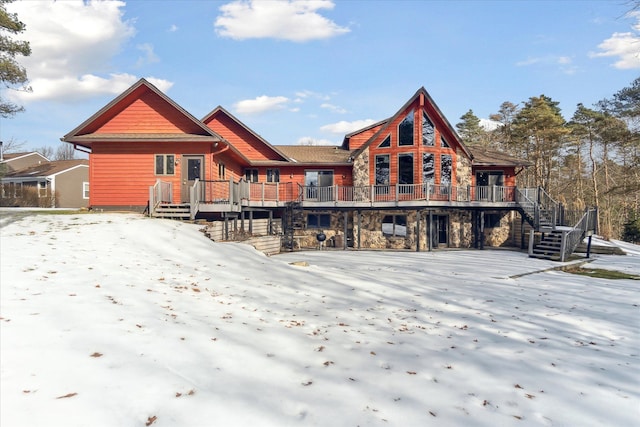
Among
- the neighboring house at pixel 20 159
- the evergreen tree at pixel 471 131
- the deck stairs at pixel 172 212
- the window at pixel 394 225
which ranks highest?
the evergreen tree at pixel 471 131

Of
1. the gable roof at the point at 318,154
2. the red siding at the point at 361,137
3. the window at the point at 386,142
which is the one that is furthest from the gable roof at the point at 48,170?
the window at the point at 386,142

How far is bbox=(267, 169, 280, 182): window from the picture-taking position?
25625 millimetres

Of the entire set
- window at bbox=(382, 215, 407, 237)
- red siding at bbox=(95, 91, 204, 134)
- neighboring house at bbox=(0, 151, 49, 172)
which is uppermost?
neighboring house at bbox=(0, 151, 49, 172)

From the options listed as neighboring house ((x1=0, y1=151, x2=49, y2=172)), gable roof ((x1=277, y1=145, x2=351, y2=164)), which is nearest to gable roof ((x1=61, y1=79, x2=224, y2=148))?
gable roof ((x1=277, y1=145, x2=351, y2=164))

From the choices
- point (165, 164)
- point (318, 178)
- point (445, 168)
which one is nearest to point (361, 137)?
point (318, 178)

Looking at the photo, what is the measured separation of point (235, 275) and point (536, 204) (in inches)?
715

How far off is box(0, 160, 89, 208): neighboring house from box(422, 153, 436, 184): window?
3249 cm

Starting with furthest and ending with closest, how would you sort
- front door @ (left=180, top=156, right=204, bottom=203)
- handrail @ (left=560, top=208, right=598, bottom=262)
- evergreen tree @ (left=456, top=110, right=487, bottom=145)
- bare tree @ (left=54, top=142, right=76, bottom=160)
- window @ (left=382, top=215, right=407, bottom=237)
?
1. bare tree @ (left=54, top=142, right=76, bottom=160)
2. evergreen tree @ (left=456, top=110, right=487, bottom=145)
3. window @ (left=382, top=215, right=407, bottom=237)
4. front door @ (left=180, top=156, right=204, bottom=203)
5. handrail @ (left=560, top=208, right=598, bottom=262)

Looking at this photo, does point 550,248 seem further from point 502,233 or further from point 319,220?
point 319,220

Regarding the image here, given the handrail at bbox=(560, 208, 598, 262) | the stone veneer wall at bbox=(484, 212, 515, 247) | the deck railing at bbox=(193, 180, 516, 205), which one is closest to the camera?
the handrail at bbox=(560, 208, 598, 262)

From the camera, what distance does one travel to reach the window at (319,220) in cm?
2491

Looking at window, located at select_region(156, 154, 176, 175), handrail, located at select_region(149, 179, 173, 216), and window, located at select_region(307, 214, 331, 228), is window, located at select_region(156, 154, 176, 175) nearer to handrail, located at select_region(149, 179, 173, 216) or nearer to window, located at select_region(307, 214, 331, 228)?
handrail, located at select_region(149, 179, 173, 216)

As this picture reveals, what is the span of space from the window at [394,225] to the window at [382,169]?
2327mm

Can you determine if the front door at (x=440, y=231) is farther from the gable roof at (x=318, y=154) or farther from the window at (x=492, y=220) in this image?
Answer: the gable roof at (x=318, y=154)
